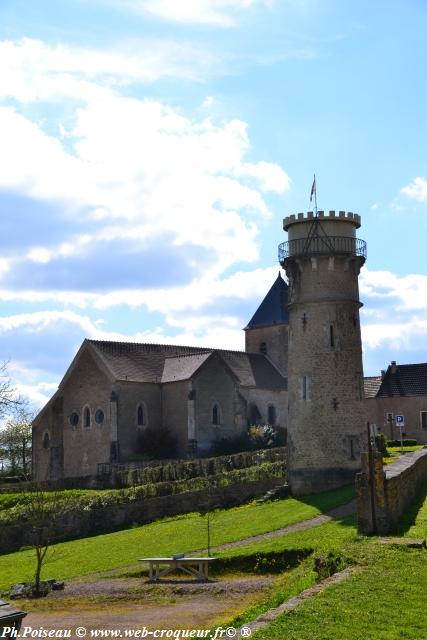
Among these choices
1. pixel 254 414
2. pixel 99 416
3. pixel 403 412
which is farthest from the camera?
pixel 254 414

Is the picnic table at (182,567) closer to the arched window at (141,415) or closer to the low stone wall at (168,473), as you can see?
the low stone wall at (168,473)

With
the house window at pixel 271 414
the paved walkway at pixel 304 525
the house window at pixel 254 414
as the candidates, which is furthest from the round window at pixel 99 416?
the paved walkway at pixel 304 525

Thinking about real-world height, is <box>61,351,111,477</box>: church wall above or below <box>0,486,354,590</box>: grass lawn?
above

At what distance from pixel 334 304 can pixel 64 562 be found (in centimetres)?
1728

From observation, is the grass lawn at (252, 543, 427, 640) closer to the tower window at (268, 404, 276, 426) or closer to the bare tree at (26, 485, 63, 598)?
the bare tree at (26, 485, 63, 598)

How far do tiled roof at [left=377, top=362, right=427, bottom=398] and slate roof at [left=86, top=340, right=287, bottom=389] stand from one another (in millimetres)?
6966

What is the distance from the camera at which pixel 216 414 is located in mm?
59438

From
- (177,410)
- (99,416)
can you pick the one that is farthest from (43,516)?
(177,410)

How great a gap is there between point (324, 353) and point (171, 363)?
22.7 m

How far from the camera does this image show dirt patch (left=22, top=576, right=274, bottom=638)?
1761 cm

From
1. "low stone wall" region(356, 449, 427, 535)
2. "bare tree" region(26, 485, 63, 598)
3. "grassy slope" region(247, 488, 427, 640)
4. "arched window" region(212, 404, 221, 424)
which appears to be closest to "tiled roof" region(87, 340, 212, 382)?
"arched window" region(212, 404, 221, 424)

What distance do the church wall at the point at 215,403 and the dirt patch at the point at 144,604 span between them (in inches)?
1357

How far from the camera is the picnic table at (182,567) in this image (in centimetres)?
2314

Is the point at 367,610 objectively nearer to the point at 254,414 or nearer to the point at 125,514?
the point at 125,514
